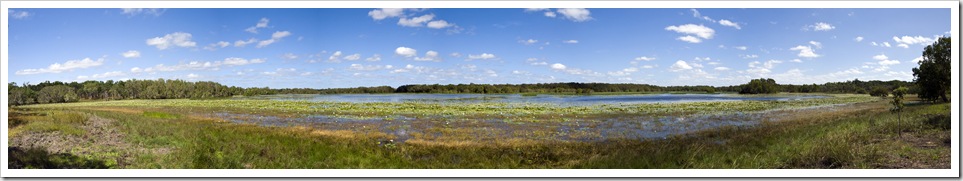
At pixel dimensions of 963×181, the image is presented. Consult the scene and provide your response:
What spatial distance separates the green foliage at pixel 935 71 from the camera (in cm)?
831

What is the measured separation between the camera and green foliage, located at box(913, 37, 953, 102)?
8312 mm

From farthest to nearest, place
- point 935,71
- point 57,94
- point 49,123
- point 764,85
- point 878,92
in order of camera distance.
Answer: point 764,85 < point 57,94 < point 878,92 < point 935,71 < point 49,123

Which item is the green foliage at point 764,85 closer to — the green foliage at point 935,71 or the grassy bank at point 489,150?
the green foliage at point 935,71

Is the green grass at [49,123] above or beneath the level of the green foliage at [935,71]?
beneath

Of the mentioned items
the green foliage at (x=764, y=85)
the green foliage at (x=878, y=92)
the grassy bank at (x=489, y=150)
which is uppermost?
the green foliage at (x=764, y=85)

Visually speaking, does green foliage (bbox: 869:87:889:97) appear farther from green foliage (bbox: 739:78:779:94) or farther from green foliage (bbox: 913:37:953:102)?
green foliage (bbox: 739:78:779:94)

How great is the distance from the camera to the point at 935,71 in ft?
31.2

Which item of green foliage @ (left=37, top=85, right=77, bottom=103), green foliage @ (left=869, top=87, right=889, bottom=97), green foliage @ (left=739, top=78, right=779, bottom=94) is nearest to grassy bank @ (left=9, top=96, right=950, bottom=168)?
green foliage @ (left=869, top=87, right=889, bottom=97)

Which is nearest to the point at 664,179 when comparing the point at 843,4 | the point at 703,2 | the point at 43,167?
the point at 703,2

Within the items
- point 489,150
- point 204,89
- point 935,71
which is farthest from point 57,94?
point 935,71

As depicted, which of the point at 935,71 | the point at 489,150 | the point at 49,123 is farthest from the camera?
the point at 489,150

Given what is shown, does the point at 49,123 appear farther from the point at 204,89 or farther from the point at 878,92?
the point at 204,89

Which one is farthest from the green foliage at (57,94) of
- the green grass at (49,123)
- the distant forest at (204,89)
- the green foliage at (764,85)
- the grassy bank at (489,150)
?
the green foliage at (764,85)

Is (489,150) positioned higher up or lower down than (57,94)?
lower down
